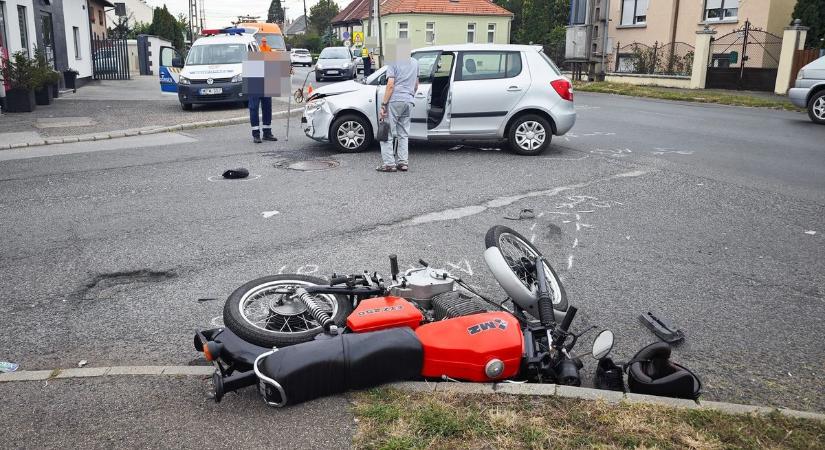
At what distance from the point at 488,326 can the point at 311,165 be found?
23.8 ft

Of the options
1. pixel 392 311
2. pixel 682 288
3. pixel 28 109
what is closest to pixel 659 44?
pixel 28 109

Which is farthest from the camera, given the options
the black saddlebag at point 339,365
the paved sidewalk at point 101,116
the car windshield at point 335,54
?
the car windshield at point 335,54

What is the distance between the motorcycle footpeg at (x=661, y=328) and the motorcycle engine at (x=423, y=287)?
4.79 ft

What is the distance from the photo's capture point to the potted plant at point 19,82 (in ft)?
56.1

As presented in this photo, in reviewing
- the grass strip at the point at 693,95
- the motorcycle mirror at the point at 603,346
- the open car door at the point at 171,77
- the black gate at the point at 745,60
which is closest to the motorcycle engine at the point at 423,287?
the motorcycle mirror at the point at 603,346

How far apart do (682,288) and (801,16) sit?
26.5 m

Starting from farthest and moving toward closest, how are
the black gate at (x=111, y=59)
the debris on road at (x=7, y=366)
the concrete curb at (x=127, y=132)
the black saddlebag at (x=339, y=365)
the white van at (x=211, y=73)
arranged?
the black gate at (x=111, y=59) < the white van at (x=211, y=73) < the concrete curb at (x=127, y=132) < the debris on road at (x=7, y=366) < the black saddlebag at (x=339, y=365)

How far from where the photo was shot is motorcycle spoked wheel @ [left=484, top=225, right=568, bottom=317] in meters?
4.38

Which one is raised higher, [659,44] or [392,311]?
[659,44]

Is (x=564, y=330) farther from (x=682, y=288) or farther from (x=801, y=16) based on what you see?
(x=801, y=16)

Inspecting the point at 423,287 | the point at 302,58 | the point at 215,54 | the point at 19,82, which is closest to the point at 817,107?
the point at 423,287

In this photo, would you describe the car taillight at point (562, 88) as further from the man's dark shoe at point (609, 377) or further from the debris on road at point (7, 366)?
the debris on road at point (7, 366)

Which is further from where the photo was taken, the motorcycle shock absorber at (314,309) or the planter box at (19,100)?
the planter box at (19,100)

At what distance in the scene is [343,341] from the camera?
364 centimetres
